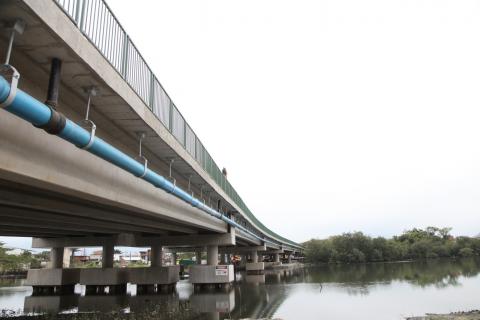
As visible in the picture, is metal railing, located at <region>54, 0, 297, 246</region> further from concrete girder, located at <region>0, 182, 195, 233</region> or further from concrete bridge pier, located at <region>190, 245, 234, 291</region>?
concrete bridge pier, located at <region>190, 245, 234, 291</region>

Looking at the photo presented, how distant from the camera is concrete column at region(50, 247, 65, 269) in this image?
37.8m

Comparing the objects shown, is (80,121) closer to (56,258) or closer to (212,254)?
(212,254)


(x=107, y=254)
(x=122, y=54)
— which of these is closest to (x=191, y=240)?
(x=107, y=254)

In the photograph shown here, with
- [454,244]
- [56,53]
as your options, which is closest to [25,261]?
[56,53]

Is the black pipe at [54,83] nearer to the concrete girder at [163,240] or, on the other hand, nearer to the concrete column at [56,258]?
the concrete girder at [163,240]

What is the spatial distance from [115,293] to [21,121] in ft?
98.9

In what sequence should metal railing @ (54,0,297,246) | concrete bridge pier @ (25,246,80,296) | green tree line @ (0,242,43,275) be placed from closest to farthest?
1. metal railing @ (54,0,297,246)
2. concrete bridge pier @ (25,246,80,296)
3. green tree line @ (0,242,43,275)

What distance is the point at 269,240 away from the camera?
82.8 m

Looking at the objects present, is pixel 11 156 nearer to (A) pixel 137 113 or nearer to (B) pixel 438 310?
(A) pixel 137 113

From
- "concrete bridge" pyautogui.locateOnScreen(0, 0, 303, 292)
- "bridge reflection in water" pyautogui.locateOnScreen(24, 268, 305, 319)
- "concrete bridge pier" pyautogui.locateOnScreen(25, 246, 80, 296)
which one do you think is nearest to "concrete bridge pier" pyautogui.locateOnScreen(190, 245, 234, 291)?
"bridge reflection in water" pyautogui.locateOnScreen(24, 268, 305, 319)

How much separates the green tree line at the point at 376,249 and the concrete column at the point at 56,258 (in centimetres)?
8527

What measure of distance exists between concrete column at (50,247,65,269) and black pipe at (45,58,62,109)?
115ft

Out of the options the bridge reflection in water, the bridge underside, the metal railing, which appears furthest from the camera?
the bridge reflection in water

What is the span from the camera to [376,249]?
108875 millimetres
